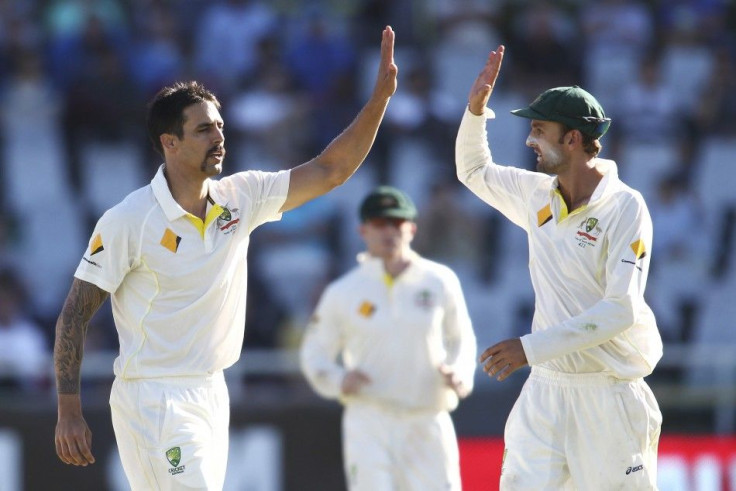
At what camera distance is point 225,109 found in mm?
12633

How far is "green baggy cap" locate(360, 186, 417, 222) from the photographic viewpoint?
806cm

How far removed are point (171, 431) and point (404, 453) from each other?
8.39 feet

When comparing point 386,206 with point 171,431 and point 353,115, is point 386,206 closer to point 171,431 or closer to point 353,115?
point 171,431

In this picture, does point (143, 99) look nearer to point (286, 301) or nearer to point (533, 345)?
point (286, 301)

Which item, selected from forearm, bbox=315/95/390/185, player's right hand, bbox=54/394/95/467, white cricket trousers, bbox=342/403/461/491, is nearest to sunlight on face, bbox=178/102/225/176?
forearm, bbox=315/95/390/185

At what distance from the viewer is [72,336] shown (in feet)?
18.6

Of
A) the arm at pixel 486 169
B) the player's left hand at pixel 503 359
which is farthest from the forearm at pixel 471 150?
the player's left hand at pixel 503 359

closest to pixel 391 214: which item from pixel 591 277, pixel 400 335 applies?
pixel 400 335

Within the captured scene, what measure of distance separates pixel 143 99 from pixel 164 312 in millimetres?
7210

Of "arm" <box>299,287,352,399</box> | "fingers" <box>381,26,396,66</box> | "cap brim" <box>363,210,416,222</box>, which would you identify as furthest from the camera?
"arm" <box>299,287,352,399</box>

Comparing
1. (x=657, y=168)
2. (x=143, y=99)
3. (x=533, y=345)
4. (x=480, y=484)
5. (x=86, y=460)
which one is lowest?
(x=480, y=484)

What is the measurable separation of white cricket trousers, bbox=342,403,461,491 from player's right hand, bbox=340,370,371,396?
0.19 meters

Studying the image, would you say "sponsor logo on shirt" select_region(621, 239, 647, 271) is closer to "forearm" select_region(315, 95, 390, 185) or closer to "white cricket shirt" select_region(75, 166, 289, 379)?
"forearm" select_region(315, 95, 390, 185)

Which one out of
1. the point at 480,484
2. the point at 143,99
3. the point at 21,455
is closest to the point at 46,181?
the point at 143,99
